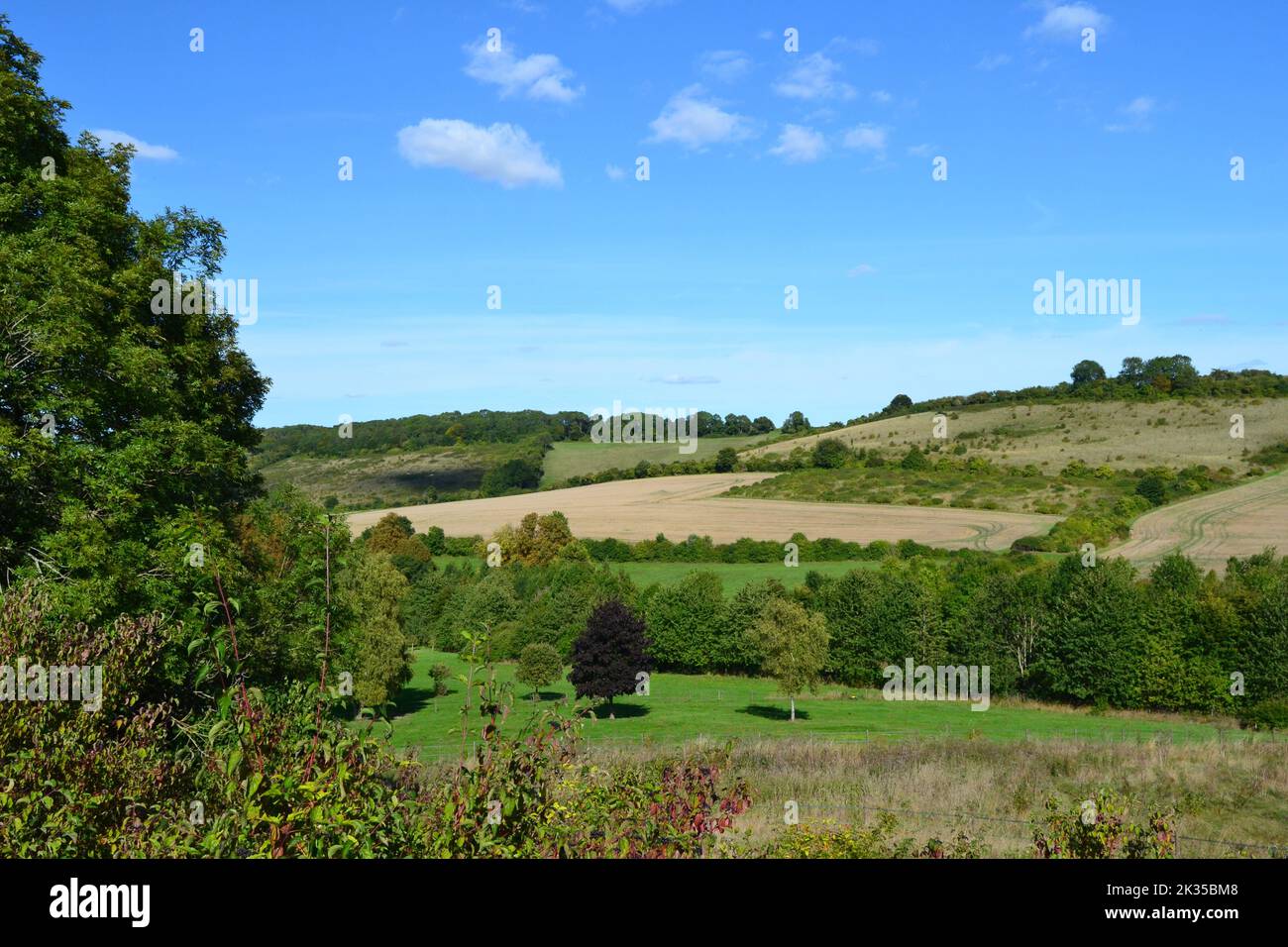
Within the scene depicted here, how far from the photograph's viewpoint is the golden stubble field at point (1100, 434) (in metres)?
103

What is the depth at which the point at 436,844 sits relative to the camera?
4988 mm

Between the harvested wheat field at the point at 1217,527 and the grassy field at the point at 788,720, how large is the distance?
852 inches

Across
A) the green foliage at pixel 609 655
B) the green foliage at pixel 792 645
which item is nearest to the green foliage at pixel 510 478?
the green foliage at pixel 609 655

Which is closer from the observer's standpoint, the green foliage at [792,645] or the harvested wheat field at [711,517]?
the green foliage at [792,645]

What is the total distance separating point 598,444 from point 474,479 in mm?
21051

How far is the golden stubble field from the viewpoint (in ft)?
339

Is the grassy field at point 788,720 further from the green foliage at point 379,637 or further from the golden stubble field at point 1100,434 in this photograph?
the golden stubble field at point 1100,434

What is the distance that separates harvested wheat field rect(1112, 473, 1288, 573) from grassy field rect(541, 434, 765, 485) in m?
61.9

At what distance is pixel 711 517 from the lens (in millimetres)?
97188

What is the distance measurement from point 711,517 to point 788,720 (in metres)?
46.3

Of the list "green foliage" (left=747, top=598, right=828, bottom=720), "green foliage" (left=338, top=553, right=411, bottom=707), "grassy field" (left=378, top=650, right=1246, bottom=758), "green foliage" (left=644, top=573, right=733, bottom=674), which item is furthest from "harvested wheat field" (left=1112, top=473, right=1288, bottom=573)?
"green foliage" (left=338, top=553, right=411, bottom=707)

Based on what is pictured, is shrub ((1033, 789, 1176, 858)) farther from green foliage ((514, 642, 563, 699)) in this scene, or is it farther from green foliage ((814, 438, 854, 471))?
green foliage ((814, 438, 854, 471))

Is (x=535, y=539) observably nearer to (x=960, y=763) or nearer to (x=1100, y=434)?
(x=960, y=763)

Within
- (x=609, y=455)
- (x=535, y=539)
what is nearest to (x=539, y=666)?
(x=535, y=539)
